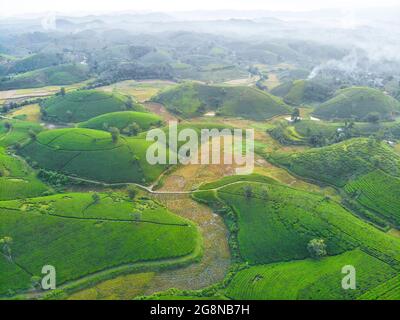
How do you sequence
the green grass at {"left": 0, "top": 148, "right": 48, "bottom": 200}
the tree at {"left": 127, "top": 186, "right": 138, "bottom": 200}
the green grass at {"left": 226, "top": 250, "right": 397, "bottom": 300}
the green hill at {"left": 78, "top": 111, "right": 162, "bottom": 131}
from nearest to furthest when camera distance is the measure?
the green grass at {"left": 226, "top": 250, "right": 397, "bottom": 300} < the tree at {"left": 127, "top": 186, "right": 138, "bottom": 200} < the green grass at {"left": 0, "top": 148, "right": 48, "bottom": 200} < the green hill at {"left": 78, "top": 111, "right": 162, "bottom": 131}

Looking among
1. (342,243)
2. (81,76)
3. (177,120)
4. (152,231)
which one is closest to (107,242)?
(152,231)

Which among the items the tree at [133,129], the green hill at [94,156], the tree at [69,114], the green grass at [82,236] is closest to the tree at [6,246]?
the green grass at [82,236]

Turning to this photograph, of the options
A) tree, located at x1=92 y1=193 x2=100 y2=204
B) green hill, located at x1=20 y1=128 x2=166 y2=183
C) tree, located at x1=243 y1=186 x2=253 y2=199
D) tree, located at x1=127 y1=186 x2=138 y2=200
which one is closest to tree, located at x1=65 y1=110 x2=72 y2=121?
green hill, located at x1=20 y1=128 x2=166 y2=183

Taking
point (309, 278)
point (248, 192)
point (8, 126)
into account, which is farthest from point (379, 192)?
point (8, 126)

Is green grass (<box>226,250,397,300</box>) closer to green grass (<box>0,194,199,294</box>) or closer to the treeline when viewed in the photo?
green grass (<box>0,194,199,294</box>)

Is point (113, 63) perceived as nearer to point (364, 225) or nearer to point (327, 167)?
point (327, 167)

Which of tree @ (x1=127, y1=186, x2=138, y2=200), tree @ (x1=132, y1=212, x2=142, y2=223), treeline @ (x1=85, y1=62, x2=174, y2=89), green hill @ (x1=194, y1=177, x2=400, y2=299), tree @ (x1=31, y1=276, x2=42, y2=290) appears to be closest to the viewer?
tree @ (x1=31, y1=276, x2=42, y2=290)

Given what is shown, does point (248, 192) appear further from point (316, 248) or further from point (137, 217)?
point (137, 217)
